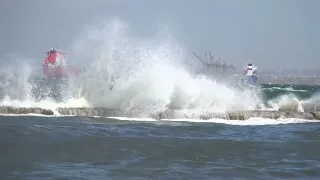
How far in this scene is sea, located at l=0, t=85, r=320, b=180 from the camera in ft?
36.7

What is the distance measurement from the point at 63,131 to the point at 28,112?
8491 millimetres

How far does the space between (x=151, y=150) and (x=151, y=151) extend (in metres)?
0.17

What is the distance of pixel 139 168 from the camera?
1155 centimetres

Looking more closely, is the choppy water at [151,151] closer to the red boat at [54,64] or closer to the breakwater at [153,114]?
the breakwater at [153,114]

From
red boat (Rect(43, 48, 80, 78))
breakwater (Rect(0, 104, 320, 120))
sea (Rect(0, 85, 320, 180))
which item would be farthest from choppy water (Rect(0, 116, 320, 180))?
red boat (Rect(43, 48, 80, 78))

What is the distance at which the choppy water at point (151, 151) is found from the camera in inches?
440

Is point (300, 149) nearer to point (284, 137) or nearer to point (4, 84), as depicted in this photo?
point (284, 137)

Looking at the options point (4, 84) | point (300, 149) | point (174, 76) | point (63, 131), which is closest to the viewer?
point (300, 149)

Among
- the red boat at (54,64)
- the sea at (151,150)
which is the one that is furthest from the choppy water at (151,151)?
the red boat at (54,64)

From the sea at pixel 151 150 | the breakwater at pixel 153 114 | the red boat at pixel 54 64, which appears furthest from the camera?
the red boat at pixel 54 64

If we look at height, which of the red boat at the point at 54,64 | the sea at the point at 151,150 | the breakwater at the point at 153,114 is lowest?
the sea at the point at 151,150

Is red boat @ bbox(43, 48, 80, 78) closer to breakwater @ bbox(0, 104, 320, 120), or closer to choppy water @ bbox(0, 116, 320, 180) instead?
breakwater @ bbox(0, 104, 320, 120)

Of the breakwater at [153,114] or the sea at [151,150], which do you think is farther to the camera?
the breakwater at [153,114]

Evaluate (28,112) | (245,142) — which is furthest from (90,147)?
(28,112)
